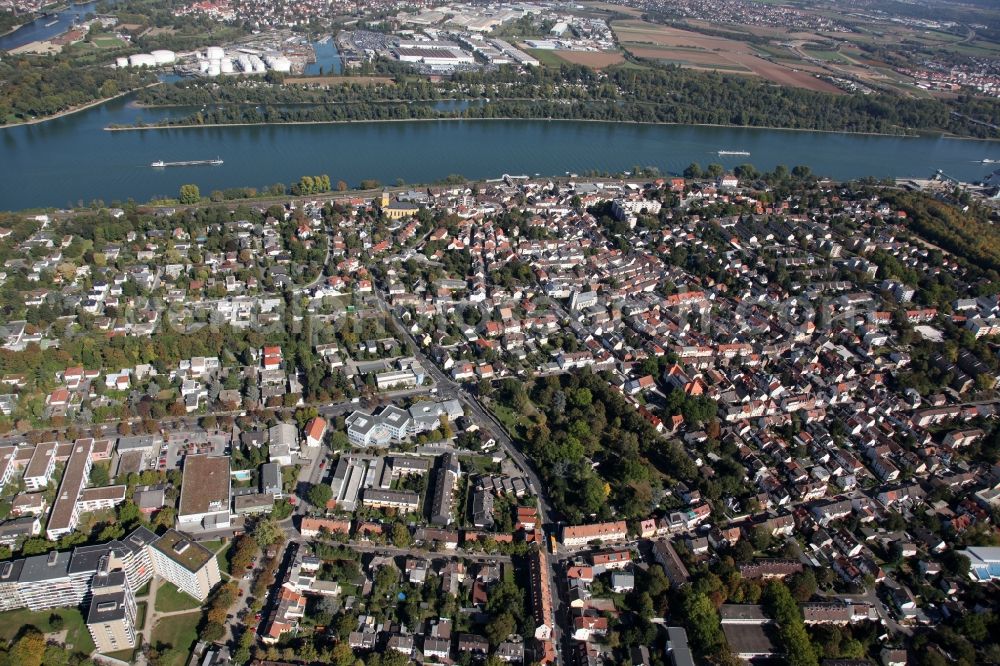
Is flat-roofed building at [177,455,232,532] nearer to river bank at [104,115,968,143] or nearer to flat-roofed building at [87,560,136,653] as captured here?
flat-roofed building at [87,560,136,653]

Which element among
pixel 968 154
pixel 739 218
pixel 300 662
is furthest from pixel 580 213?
pixel 968 154

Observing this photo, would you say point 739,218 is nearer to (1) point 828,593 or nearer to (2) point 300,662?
(1) point 828,593

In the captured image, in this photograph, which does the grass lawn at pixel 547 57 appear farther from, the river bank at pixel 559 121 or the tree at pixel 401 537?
the tree at pixel 401 537

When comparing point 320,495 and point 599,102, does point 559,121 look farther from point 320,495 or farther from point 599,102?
point 320,495

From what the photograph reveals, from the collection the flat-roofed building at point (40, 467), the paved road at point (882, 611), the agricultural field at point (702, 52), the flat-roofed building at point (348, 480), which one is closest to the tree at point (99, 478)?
the flat-roofed building at point (40, 467)

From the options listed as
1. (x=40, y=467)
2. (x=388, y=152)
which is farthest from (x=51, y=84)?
(x=40, y=467)

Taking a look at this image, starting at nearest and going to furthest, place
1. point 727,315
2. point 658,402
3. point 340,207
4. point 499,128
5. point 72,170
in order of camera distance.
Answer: point 658,402
point 727,315
point 340,207
point 72,170
point 499,128
